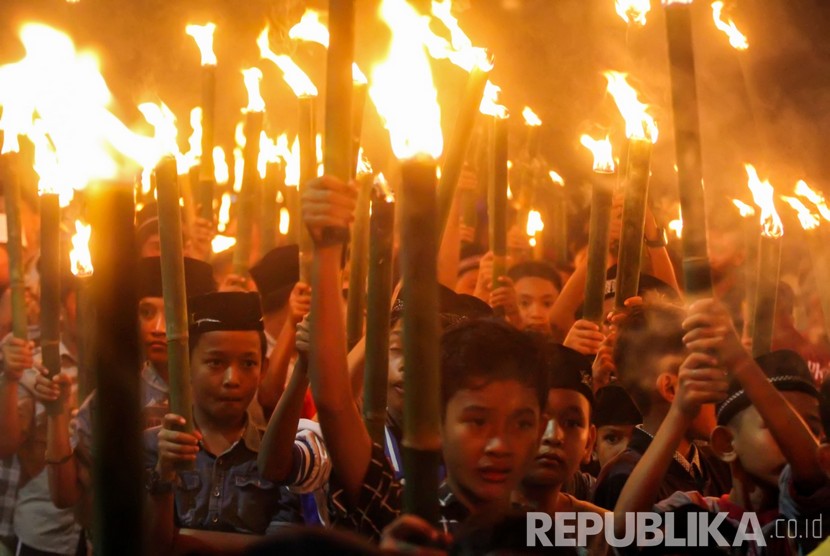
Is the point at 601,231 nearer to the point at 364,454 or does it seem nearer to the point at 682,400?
the point at 682,400

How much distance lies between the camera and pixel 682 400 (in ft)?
7.34

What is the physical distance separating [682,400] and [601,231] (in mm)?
783

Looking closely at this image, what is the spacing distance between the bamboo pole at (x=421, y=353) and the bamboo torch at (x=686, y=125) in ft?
2.39

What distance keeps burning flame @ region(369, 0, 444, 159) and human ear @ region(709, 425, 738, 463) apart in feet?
4.95

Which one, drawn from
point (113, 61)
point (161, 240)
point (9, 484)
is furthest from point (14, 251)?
point (113, 61)

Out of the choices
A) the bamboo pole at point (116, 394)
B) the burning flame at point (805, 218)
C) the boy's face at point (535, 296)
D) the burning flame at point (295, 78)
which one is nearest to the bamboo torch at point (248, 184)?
the burning flame at point (295, 78)

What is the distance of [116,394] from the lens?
47.7 inches

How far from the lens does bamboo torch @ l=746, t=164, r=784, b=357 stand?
2.83 m

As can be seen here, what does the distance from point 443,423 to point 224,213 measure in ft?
17.3

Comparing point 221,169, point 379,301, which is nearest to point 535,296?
point 379,301

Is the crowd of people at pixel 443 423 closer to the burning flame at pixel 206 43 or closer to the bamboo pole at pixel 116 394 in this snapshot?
the bamboo pole at pixel 116 394

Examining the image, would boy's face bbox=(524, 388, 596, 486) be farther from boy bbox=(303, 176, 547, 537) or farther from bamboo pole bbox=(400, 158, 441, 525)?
bamboo pole bbox=(400, 158, 441, 525)

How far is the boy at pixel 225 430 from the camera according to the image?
10.5 feet

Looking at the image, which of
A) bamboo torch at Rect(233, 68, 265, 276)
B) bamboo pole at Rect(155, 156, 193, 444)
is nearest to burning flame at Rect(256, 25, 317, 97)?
bamboo torch at Rect(233, 68, 265, 276)
